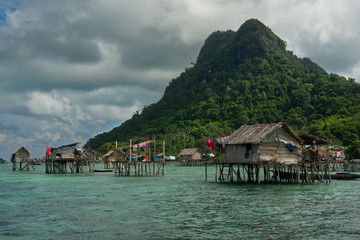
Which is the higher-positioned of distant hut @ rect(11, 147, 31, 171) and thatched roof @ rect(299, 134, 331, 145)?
thatched roof @ rect(299, 134, 331, 145)

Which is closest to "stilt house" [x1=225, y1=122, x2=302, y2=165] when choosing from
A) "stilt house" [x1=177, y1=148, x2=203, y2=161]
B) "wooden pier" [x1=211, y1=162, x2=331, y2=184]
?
"wooden pier" [x1=211, y1=162, x2=331, y2=184]

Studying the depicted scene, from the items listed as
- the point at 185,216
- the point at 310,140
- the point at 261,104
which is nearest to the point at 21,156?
the point at 310,140

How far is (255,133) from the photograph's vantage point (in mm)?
37469

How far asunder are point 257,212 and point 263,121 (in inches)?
4445

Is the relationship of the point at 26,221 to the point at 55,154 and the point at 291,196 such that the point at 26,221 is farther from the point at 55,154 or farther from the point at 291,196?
the point at 55,154

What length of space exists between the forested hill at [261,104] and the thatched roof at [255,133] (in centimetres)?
4457

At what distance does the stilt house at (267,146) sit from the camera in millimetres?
35969

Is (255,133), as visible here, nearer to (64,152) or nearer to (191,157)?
(64,152)

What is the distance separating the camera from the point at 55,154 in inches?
2482

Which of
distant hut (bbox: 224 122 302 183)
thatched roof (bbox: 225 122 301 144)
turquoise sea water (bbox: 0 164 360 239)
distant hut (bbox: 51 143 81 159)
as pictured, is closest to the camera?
turquoise sea water (bbox: 0 164 360 239)

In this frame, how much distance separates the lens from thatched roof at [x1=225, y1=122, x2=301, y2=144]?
36.1 metres

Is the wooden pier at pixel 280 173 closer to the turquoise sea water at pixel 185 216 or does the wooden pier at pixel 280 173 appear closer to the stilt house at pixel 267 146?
the stilt house at pixel 267 146

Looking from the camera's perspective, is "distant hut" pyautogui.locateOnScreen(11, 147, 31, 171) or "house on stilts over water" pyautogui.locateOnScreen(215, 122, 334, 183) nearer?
"house on stilts over water" pyautogui.locateOnScreen(215, 122, 334, 183)

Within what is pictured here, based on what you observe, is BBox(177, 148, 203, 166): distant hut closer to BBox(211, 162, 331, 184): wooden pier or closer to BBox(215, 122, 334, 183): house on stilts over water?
BBox(211, 162, 331, 184): wooden pier
